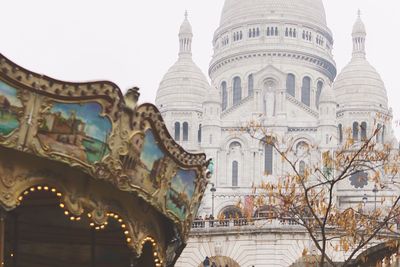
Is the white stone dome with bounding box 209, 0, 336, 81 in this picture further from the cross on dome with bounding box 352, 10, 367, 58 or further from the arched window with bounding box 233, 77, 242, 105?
the cross on dome with bounding box 352, 10, 367, 58

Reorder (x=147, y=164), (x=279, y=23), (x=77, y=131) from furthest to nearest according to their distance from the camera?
Result: (x=279, y=23) < (x=147, y=164) < (x=77, y=131)

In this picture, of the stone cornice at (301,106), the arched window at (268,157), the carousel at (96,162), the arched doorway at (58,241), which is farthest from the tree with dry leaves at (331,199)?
the stone cornice at (301,106)

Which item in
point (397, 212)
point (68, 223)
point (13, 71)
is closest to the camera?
point (13, 71)

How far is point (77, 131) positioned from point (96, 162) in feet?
1.96

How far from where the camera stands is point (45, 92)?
17.5 metres

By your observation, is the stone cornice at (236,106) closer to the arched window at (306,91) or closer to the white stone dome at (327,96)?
the white stone dome at (327,96)

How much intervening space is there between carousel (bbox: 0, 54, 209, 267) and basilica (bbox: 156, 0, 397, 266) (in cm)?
5186

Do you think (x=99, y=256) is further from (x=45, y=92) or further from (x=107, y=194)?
(x=45, y=92)

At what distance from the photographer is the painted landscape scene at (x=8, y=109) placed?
55.8 ft

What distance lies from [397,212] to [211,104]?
5942 centimetres

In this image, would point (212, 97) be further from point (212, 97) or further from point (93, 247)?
point (93, 247)

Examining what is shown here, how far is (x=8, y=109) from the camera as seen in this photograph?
17.1 m

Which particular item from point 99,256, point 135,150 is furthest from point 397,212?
point 135,150

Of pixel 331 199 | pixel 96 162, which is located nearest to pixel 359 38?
pixel 331 199
